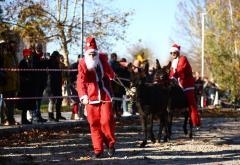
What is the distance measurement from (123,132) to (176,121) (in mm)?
5188

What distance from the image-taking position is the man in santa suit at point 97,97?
37.1ft

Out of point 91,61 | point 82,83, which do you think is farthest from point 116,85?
point 82,83

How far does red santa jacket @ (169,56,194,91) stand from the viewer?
1455 cm

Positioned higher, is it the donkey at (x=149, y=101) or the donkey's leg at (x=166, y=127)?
the donkey at (x=149, y=101)

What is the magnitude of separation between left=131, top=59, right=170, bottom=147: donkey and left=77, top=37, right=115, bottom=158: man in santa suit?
1.61m

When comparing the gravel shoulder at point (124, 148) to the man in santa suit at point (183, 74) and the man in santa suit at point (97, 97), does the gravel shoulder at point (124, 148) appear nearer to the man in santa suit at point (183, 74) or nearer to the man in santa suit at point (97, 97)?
the man in santa suit at point (97, 97)

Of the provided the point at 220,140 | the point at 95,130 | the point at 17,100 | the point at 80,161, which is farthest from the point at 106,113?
the point at 17,100

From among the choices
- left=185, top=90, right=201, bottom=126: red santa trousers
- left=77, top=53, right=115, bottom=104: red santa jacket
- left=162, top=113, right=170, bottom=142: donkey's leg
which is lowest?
left=162, top=113, right=170, bottom=142: donkey's leg

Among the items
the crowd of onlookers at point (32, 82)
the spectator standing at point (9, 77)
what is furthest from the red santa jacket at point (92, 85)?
the spectator standing at point (9, 77)

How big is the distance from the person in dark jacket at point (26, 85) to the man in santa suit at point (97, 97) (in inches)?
186

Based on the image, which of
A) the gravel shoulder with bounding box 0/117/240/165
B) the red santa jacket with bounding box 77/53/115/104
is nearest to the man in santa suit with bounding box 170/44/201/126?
the gravel shoulder with bounding box 0/117/240/165

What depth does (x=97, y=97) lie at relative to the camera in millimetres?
11406

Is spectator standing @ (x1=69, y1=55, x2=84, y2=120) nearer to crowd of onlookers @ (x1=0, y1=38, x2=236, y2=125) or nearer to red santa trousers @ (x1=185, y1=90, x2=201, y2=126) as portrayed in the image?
crowd of onlookers @ (x1=0, y1=38, x2=236, y2=125)

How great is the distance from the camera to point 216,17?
109 ft
